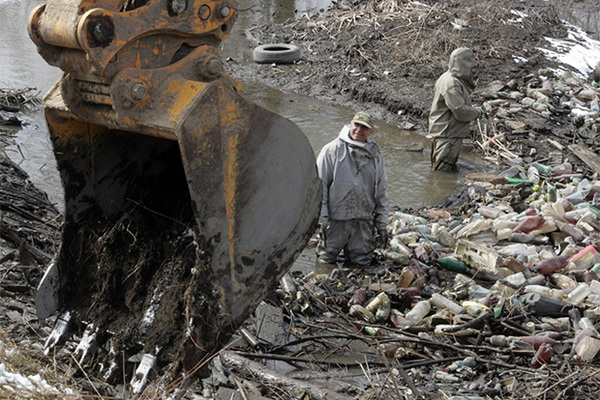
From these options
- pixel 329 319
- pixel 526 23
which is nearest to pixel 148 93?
pixel 329 319

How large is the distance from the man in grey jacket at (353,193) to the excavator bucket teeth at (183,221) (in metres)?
2.81

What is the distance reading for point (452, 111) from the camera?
10.6m

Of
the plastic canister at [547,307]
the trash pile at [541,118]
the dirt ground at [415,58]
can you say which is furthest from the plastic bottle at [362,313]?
the dirt ground at [415,58]

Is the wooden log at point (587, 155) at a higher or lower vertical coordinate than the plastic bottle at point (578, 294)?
lower

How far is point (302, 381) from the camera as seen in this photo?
5.16 meters

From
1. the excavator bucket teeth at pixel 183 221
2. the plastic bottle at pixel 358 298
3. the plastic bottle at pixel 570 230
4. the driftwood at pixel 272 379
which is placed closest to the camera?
the excavator bucket teeth at pixel 183 221

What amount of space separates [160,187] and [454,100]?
22.0 feet

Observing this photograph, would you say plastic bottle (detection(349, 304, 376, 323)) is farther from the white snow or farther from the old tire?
the white snow

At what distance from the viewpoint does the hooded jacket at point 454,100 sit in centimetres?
1035

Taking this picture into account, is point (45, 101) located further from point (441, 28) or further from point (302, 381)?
point (441, 28)

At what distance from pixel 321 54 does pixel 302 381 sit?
11.9m

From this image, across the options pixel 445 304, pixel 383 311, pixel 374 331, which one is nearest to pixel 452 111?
pixel 445 304

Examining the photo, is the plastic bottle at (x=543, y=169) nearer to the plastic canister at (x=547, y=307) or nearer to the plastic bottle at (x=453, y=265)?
the plastic bottle at (x=453, y=265)

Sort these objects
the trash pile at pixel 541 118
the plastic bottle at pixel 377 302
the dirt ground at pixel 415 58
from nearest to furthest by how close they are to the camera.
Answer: the plastic bottle at pixel 377 302 < the trash pile at pixel 541 118 < the dirt ground at pixel 415 58
